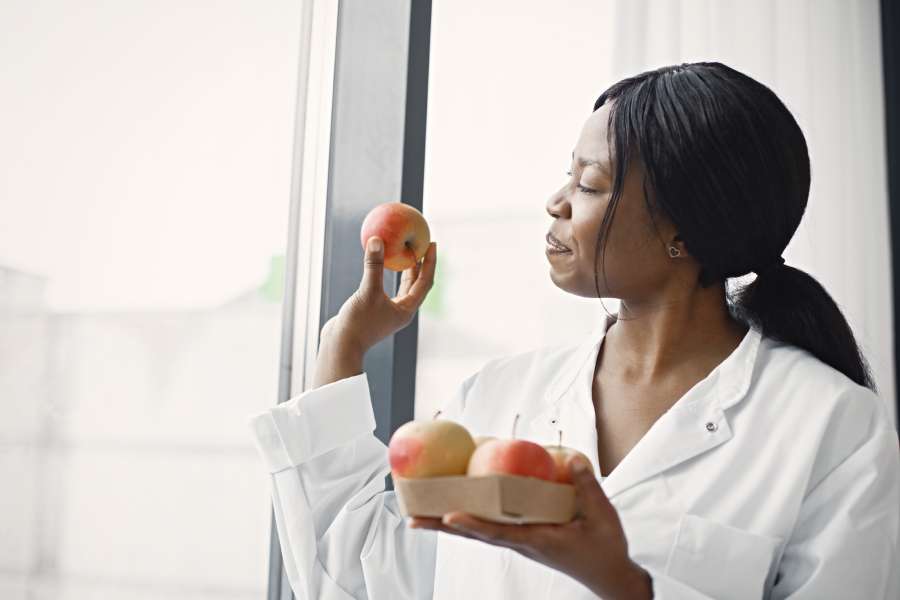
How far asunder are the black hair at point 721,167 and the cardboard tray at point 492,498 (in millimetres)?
408

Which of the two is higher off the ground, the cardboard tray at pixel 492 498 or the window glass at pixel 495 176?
the window glass at pixel 495 176

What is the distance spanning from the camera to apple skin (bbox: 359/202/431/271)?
4.06 ft

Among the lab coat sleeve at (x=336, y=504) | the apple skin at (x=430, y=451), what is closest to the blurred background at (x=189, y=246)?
the lab coat sleeve at (x=336, y=504)

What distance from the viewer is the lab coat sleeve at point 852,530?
1.03 meters

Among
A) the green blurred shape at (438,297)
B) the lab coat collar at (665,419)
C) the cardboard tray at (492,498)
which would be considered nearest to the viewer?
the cardboard tray at (492,498)

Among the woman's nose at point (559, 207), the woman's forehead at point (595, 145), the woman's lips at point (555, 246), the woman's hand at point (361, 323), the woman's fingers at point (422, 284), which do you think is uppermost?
the woman's forehead at point (595, 145)

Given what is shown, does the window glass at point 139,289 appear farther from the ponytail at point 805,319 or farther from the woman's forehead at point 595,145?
the ponytail at point 805,319

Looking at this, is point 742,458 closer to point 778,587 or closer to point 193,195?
point 778,587

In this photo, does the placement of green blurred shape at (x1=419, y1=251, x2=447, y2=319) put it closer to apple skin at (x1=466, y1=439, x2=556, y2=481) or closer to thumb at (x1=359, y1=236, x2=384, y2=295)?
thumb at (x1=359, y1=236, x2=384, y2=295)

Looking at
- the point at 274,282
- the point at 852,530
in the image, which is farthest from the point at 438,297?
the point at 852,530

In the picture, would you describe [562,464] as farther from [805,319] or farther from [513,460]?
[805,319]

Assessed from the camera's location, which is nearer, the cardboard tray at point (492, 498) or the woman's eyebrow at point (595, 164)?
the cardboard tray at point (492, 498)

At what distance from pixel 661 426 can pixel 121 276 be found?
675 millimetres

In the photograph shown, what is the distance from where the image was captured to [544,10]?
1.90 meters
